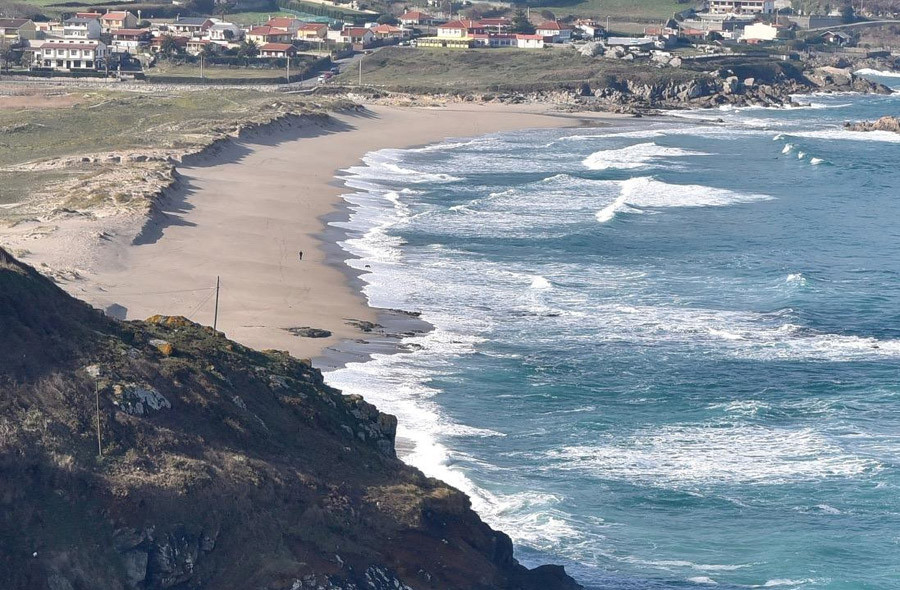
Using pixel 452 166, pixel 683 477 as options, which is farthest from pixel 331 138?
pixel 683 477

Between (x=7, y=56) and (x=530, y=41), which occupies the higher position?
(x=530, y=41)

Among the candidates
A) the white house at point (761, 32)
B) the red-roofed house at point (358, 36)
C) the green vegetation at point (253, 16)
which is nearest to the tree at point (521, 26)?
the red-roofed house at point (358, 36)

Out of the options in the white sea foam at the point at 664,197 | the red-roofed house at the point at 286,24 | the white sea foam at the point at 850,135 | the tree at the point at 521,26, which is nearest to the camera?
the white sea foam at the point at 664,197

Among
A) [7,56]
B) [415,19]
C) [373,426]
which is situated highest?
[415,19]

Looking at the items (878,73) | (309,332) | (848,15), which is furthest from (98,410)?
(848,15)

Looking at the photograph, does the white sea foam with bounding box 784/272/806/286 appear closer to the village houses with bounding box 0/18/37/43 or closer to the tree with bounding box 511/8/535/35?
the village houses with bounding box 0/18/37/43

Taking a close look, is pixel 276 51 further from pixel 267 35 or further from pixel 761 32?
pixel 761 32

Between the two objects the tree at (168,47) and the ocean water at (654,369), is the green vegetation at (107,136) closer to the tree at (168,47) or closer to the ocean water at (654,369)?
the ocean water at (654,369)
